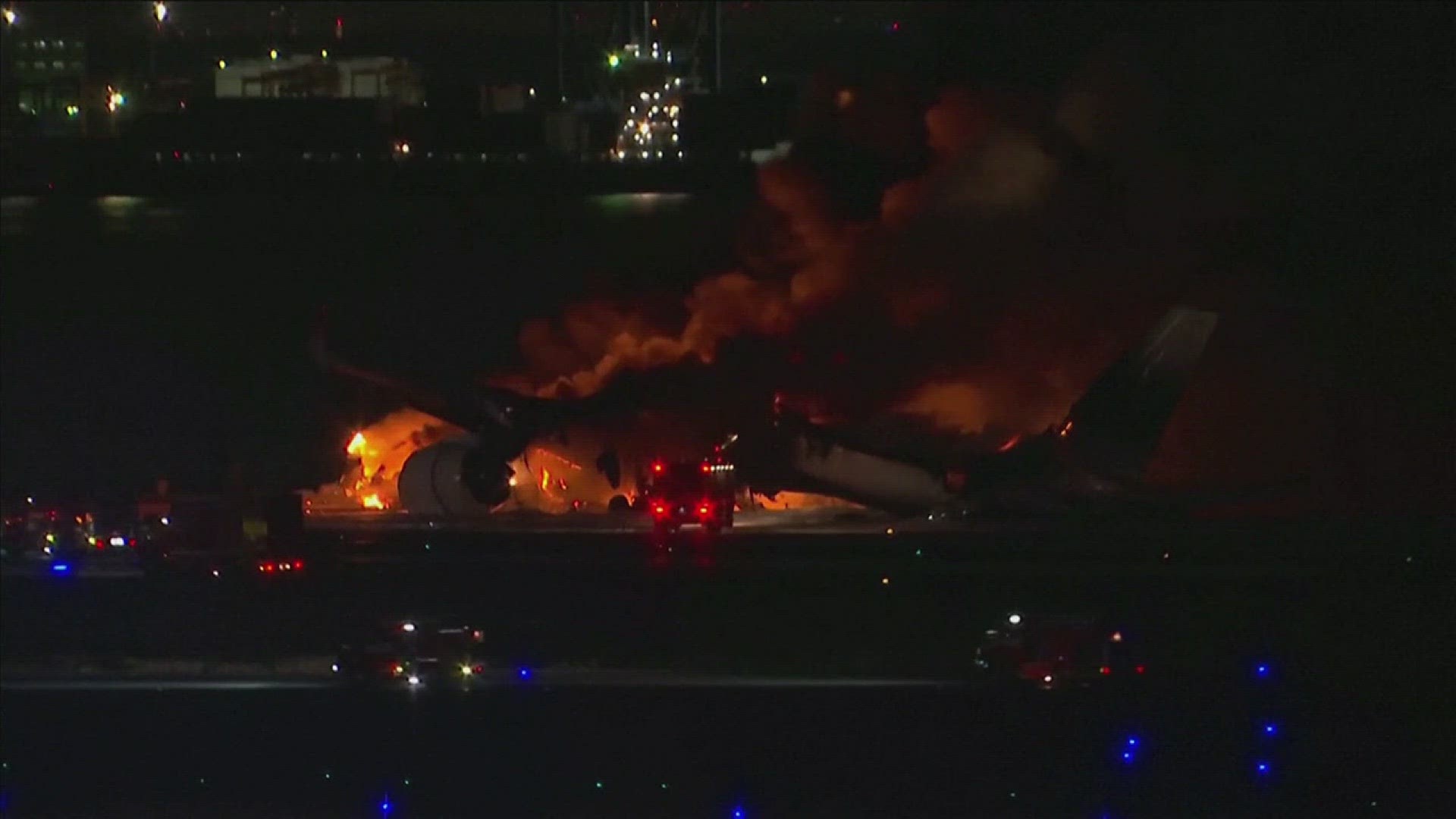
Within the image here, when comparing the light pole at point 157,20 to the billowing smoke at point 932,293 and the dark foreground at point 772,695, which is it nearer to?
the billowing smoke at point 932,293

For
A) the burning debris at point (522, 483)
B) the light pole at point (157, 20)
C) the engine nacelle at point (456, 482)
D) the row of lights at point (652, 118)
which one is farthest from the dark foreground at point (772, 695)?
the light pole at point (157, 20)

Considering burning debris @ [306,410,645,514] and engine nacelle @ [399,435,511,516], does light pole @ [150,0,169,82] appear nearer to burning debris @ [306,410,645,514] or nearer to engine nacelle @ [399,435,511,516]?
burning debris @ [306,410,645,514]

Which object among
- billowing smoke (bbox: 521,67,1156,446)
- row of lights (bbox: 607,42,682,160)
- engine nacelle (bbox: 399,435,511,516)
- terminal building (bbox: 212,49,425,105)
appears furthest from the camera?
terminal building (bbox: 212,49,425,105)

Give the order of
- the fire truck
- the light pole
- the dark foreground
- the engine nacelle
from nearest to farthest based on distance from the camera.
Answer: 1. the dark foreground
2. the fire truck
3. the engine nacelle
4. the light pole

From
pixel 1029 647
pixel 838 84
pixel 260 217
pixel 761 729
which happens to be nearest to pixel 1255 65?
pixel 838 84

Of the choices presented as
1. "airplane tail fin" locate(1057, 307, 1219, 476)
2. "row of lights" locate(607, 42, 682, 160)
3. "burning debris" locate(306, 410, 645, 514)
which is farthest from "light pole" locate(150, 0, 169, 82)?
"airplane tail fin" locate(1057, 307, 1219, 476)

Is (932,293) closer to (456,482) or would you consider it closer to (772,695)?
(456,482)

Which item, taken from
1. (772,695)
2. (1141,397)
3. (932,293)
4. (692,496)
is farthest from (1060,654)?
(932,293)

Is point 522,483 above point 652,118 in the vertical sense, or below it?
below
